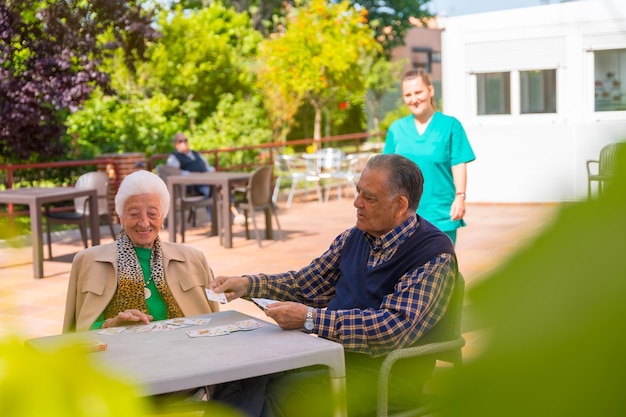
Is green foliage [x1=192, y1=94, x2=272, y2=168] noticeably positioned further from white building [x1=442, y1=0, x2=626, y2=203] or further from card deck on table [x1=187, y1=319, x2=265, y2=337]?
card deck on table [x1=187, y1=319, x2=265, y2=337]

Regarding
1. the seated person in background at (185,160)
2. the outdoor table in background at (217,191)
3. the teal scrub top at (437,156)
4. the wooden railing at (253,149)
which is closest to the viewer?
the teal scrub top at (437,156)

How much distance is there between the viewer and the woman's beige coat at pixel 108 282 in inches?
132

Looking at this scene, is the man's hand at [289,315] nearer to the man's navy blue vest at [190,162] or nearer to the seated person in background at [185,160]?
the seated person in background at [185,160]

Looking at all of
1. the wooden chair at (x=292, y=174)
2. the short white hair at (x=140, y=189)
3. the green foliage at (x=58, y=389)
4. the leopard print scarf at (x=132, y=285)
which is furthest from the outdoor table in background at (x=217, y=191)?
the green foliage at (x=58, y=389)

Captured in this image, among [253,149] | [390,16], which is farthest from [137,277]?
[390,16]

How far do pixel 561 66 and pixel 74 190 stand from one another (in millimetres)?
8256

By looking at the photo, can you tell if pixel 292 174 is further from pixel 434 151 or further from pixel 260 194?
pixel 434 151

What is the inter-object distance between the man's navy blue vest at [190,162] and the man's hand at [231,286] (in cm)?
835

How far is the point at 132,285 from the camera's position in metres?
3.42

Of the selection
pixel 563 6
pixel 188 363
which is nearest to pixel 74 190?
pixel 188 363

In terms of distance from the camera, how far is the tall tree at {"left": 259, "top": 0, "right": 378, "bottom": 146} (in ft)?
66.7

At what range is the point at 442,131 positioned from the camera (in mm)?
4934

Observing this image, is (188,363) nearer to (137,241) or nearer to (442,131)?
(137,241)

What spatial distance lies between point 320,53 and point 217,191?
10.5 meters
